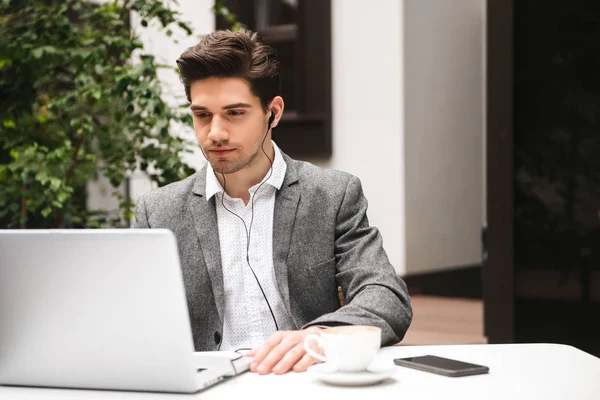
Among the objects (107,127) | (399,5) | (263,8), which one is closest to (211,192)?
(107,127)

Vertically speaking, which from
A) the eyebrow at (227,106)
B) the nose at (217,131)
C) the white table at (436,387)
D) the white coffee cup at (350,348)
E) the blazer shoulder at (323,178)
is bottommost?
the white table at (436,387)

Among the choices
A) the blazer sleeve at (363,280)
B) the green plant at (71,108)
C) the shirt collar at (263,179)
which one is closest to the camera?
the blazer sleeve at (363,280)

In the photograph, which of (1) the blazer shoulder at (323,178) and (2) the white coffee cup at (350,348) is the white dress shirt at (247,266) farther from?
(2) the white coffee cup at (350,348)

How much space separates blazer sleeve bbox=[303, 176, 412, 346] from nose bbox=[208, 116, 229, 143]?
1.05 ft

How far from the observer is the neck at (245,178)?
185 centimetres

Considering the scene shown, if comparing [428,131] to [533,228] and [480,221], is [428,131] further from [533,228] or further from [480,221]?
[533,228]

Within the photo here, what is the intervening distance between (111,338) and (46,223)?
208 centimetres

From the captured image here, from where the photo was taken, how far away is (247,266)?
1810 millimetres

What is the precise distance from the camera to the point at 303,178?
189cm

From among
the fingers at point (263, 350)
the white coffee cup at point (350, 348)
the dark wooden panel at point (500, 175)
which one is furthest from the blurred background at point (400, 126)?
the white coffee cup at point (350, 348)

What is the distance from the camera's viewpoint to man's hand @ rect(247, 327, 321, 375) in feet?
4.06

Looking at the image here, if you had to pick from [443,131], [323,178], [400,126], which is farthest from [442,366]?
[443,131]

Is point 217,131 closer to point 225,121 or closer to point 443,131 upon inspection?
point 225,121

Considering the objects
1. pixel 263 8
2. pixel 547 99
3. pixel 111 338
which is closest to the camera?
pixel 111 338
